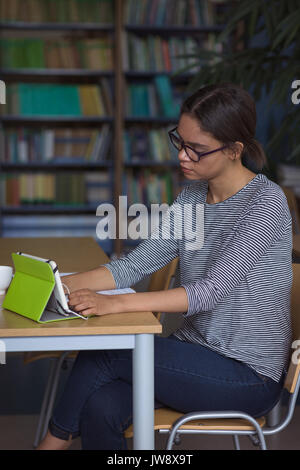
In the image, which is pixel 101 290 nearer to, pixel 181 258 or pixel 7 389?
pixel 181 258

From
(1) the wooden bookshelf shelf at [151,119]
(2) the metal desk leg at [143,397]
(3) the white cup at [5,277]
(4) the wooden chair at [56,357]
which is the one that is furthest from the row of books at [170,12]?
(2) the metal desk leg at [143,397]

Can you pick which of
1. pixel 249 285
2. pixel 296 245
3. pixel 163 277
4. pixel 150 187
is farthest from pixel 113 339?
pixel 150 187

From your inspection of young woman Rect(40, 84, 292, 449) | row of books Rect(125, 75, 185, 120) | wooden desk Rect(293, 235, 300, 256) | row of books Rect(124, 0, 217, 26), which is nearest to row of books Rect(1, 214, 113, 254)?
row of books Rect(125, 75, 185, 120)

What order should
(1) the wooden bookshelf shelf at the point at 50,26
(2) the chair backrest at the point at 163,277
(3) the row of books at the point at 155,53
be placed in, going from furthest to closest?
(3) the row of books at the point at 155,53
(1) the wooden bookshelf shelf at the point at 50,26
(2) the chair backrest at the point at 163,277

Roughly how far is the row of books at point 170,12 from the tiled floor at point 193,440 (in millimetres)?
3414

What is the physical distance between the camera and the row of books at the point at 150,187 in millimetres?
5000

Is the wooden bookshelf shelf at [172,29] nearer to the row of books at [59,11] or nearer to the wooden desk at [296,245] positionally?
the row of books at [59,11]

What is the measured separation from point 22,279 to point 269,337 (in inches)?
22.6

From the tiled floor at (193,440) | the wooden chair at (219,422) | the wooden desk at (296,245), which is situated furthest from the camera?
the wooden desk at (296,245)

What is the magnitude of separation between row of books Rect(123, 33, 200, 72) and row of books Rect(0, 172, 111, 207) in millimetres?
881

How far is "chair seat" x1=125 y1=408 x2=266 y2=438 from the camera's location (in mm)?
1376

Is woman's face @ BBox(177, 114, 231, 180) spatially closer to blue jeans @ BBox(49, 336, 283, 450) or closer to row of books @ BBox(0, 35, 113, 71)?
blue jeans @ BBox(49, 336, 283, 450)

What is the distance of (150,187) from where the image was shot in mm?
5020

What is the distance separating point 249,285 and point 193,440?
3.04 ft
